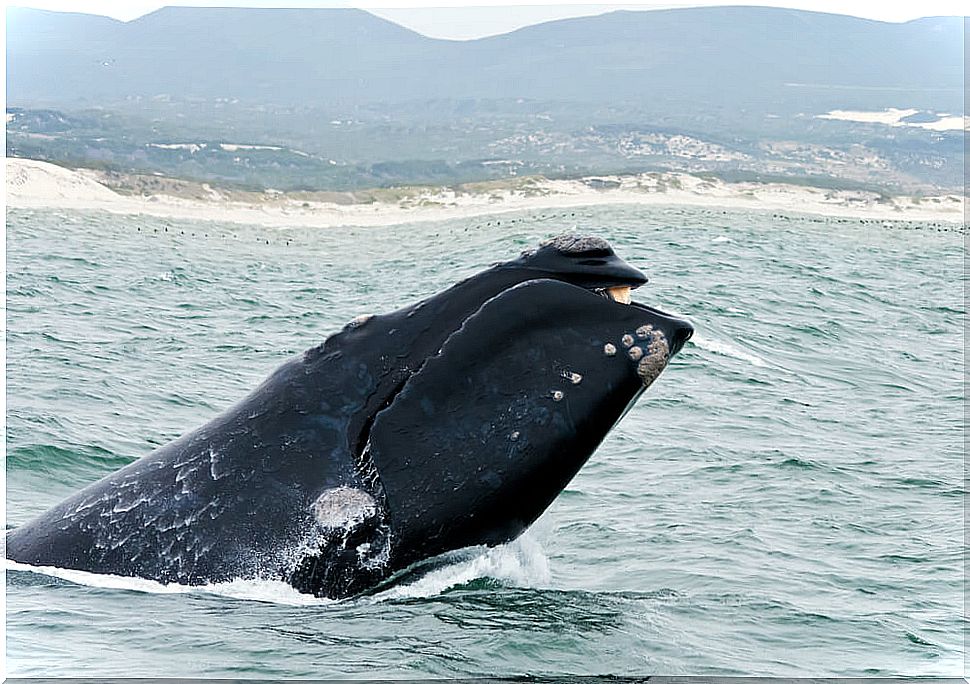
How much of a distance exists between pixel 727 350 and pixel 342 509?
13843mm

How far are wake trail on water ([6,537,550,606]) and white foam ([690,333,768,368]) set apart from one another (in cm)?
1236

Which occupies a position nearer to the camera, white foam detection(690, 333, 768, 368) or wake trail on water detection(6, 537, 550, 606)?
wake trail on water detection(6, 537, 550, 606)

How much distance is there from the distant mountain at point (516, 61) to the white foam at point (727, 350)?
7009cm

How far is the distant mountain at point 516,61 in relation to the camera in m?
91.8

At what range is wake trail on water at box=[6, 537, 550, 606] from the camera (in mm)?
5156

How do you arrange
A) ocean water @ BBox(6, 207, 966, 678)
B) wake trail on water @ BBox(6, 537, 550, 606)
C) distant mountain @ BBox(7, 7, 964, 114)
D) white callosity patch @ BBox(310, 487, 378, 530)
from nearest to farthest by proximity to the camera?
1. white callosity patch @ BBox(310, 487, 378, 530)
2. wake trail on water @ BBox(6, 537, 550, 606)
3. ocean water @ BBox(6, 207, 966, 678)
4. distant mountain @ BBox(7, 7, 964, 114)

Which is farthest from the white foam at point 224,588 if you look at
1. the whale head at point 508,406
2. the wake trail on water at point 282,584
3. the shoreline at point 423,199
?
the shoreline at point 423,199

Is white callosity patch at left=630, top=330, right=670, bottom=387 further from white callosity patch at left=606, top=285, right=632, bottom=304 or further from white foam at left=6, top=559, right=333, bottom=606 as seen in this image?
white foam at left=6, top=559, right=333, bottom=606

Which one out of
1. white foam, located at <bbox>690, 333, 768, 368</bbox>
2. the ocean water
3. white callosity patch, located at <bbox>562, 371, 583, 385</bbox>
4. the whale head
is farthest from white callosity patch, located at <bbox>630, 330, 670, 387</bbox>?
white foam, located at <bbox>690, 333, 768, 368</bbox>

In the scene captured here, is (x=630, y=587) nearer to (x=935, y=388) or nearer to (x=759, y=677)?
(x=759, y=677)

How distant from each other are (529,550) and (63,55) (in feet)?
292

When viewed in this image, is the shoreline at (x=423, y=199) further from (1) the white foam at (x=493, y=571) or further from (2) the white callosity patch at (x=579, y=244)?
(2) the white callosity patch at (x=579, y=244)

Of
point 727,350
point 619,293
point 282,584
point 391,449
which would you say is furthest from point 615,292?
point 727,350

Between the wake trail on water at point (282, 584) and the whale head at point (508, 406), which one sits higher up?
the whale head at point (508, 406)
